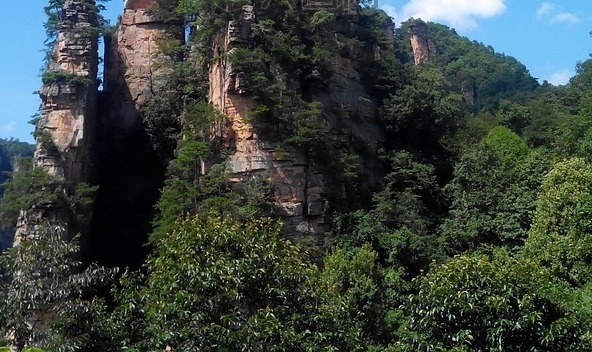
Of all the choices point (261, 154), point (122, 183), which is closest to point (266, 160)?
point (261, 154)

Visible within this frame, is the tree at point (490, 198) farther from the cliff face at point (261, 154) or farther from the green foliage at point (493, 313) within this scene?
the green foliage at point (493, 313)

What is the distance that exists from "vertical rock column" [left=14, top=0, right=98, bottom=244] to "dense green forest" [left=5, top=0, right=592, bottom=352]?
68cm

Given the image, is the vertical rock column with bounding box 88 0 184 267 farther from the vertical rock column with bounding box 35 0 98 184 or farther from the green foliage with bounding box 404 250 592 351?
the green foliage with bounding box 404 250 592 351

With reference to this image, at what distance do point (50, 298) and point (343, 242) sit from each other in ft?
31.0

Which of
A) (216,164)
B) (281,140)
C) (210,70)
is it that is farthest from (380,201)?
(210,70)

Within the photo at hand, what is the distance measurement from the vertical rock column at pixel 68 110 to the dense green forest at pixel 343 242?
679 millimetres

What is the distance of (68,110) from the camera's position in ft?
73.9

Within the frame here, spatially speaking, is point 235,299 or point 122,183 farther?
→ point 122,183

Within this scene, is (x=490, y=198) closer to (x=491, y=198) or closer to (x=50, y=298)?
(x=491, y=198)

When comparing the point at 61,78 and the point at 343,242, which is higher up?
the point at 61,78

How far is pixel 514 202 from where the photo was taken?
19.9 metres

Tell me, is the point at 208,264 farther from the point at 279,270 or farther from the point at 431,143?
the point at 431,143

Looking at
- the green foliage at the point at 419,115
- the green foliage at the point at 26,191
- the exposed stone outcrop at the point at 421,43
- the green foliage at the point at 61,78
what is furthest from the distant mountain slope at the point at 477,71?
the green foliage at the point at 26,191

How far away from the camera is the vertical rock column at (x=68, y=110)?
69.7 ft
